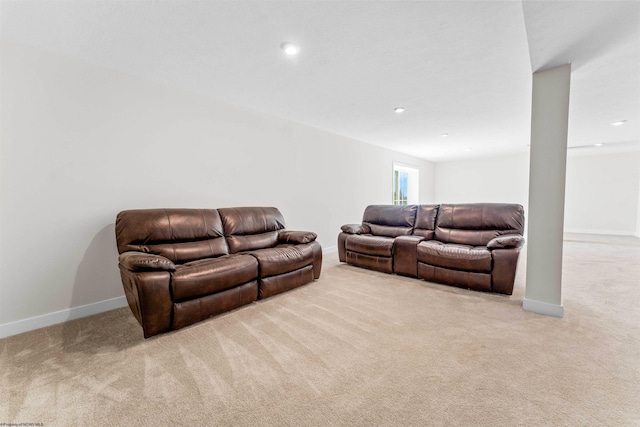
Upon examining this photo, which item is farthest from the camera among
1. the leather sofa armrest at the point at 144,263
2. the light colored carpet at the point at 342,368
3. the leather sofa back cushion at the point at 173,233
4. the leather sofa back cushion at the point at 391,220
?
the leather sofa back cushion at the point at 391,220

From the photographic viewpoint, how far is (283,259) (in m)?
2.84

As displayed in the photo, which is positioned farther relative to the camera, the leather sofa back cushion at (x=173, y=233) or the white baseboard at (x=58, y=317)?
the leather sofa back cushion at (x=173, y=233)

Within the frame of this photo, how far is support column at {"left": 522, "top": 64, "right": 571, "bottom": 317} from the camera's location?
222 cm

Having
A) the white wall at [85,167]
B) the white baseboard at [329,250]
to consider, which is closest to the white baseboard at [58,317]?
the white wall at [85,167]

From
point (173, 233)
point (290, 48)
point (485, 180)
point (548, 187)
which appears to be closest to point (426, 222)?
point (548, 187)

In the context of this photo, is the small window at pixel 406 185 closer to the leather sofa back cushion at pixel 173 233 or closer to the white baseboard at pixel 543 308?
the white baseboard at pixel 543 308

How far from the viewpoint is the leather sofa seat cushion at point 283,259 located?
2.69 meters

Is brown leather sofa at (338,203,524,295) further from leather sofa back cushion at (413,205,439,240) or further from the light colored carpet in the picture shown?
the light colored carpet

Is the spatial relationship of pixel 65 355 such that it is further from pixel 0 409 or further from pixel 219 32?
pixel 219 32

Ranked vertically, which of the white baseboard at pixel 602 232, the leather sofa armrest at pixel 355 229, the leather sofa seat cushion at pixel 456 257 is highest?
the leather sofa armrest at pixel 355 229

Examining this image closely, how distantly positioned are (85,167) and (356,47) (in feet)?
9.04

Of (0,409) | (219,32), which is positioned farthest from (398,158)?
(0,409)

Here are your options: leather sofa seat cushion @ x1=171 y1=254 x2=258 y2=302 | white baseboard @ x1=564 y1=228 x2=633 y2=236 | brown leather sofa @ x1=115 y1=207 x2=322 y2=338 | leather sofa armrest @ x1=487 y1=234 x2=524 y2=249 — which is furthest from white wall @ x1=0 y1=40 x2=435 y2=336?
white baseboard @ x1=564 y1=228 x2=633 y2=236

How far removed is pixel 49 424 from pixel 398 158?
7.21 meters
